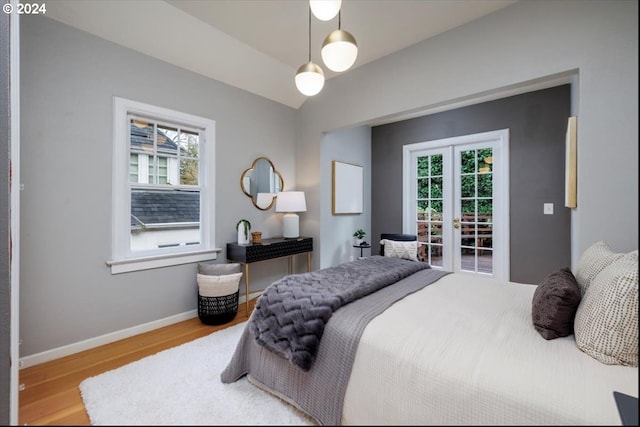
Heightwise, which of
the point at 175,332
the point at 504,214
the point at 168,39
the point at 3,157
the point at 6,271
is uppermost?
the point at 168,39

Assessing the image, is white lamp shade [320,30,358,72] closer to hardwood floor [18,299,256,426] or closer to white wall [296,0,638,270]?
white wall [296,0,638,270]

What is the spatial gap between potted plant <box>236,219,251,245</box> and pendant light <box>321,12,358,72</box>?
1891mm

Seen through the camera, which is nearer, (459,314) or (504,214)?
(459,314)

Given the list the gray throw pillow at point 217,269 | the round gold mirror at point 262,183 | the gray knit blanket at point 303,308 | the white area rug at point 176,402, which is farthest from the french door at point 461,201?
the white area rug at point 176,402

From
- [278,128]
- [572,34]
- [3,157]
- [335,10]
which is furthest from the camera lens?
[278,128]

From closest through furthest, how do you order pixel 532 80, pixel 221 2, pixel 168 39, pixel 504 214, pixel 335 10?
pixel 335 10
pixel 532 80
pixel 221 2
pixel 168 39
pixel 504 214

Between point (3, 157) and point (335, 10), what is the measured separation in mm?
1793

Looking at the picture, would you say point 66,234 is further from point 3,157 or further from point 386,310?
point 386,310

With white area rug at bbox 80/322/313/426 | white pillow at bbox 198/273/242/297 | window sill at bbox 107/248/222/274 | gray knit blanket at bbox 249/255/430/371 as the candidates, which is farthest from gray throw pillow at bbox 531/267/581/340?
window sill at bbox 107/248/222/274

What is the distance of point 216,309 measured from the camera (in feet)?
8.06

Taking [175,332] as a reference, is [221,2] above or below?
above

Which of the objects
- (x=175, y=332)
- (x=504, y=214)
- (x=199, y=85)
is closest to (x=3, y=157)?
(x=175, y=332)

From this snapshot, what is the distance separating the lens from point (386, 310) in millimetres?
1371

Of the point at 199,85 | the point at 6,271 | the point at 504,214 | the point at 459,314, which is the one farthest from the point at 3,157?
the point at 504,214
